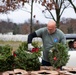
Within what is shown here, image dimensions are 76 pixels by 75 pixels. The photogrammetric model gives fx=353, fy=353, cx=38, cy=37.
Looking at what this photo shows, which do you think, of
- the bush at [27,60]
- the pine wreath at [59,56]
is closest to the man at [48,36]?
the bush at [27,60]

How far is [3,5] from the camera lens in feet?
57.3

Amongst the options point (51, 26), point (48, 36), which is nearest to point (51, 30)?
point (51, 26)

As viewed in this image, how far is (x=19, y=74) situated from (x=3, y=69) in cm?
69

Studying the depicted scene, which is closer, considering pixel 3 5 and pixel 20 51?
pixel 20 51

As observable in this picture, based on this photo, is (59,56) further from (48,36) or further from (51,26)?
(48,36)

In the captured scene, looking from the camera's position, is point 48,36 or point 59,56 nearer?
point 59,56

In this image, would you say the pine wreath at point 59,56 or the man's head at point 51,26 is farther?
the man's head at point 51,26

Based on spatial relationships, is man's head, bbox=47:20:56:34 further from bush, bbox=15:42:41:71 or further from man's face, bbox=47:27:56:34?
bush, bbox=15:42:41:71

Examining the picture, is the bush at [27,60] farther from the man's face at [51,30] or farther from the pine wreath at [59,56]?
the man's face at [51,30]

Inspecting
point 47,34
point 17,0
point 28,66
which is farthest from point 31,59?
point 17,0

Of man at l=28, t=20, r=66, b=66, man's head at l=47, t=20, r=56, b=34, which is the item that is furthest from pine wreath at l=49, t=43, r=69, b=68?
man at l=28, t=20, r=66, b=66

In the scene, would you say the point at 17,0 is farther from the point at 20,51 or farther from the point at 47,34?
the point at 20,51

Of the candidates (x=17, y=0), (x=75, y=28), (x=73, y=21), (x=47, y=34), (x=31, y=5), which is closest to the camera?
(x=47, y=34)

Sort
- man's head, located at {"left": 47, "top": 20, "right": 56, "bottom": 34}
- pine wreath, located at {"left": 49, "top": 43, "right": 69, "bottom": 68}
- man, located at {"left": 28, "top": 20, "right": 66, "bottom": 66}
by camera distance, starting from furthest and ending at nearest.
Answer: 1. man, located at {"left": 28, "top": 20, "right": 66, "bottom": 66}
2. man's head, located at {"left": 47, "top": 20, "right": 56, "bottom": 34}
3. pine wreath, located at {"left": 49, "top": 43, "right": 69, "bottom": 68}
